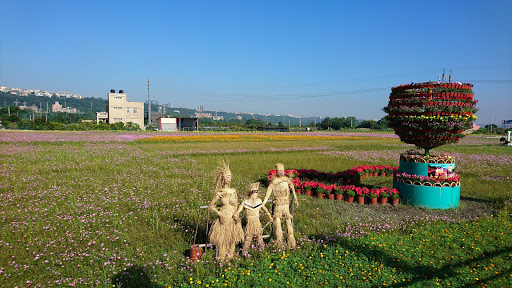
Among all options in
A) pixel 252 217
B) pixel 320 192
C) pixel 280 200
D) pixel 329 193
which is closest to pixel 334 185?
pixel 329 193

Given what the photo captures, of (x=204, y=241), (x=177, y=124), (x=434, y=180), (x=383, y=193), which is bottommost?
(x=204, y=241)

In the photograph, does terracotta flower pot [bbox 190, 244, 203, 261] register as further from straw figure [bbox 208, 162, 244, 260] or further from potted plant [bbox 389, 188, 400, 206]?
potted plant [bbox 389, 188, 400, 206]

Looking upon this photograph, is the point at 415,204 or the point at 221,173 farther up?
the point at 221,173

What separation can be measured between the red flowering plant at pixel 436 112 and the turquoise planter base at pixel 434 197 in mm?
1519

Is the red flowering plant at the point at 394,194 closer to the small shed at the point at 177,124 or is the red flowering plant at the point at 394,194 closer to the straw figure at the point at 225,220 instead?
the straw figure at the point at 225,220

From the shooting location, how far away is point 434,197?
891 centimetres

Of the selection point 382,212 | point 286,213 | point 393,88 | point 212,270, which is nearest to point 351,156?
point 393,88

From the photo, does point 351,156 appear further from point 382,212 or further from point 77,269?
point 77,269

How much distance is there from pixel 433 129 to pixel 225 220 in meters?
7.56

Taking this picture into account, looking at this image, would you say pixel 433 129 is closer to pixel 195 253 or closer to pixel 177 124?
pixel 195 253

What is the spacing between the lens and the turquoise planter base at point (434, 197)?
888cm

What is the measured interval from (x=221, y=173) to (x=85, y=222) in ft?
14.0

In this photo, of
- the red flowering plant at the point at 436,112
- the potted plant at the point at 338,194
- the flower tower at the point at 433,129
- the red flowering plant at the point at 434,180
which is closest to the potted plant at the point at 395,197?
the flower tower at the point at 433,129

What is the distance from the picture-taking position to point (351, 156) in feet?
70.2
